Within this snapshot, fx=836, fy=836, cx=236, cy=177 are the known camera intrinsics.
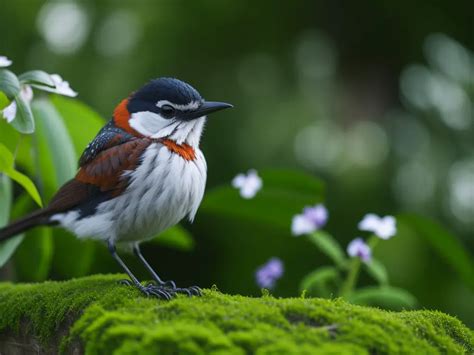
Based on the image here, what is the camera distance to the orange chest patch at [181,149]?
12.3ft

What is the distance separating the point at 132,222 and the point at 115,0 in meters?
4.26

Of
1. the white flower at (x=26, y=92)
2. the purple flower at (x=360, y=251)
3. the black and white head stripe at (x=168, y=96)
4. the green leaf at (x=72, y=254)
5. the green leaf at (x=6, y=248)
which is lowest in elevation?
the green leaf at (x=72, y=254)

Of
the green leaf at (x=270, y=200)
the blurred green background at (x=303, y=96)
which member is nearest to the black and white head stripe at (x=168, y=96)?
the green leaf at (x=270, y=200)

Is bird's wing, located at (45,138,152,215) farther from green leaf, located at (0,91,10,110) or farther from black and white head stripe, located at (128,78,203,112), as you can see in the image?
green leaf, located at (0,91,10,110)

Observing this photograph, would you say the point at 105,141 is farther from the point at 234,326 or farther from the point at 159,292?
the point at 234,326

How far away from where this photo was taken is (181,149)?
3.78m

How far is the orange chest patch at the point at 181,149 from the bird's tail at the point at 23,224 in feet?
2.10

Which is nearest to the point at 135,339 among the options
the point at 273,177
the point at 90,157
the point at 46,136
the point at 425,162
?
the point at 90,157

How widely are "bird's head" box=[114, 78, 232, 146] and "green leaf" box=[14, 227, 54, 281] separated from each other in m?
1.13

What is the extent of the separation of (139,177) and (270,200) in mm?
1287

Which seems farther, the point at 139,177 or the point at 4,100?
the point at 4,100

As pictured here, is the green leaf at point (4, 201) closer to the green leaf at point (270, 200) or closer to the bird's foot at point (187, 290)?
the bird's foot at point (187, 290)

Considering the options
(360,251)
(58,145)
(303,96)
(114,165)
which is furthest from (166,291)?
(303,96)

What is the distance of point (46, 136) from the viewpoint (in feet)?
14.1
